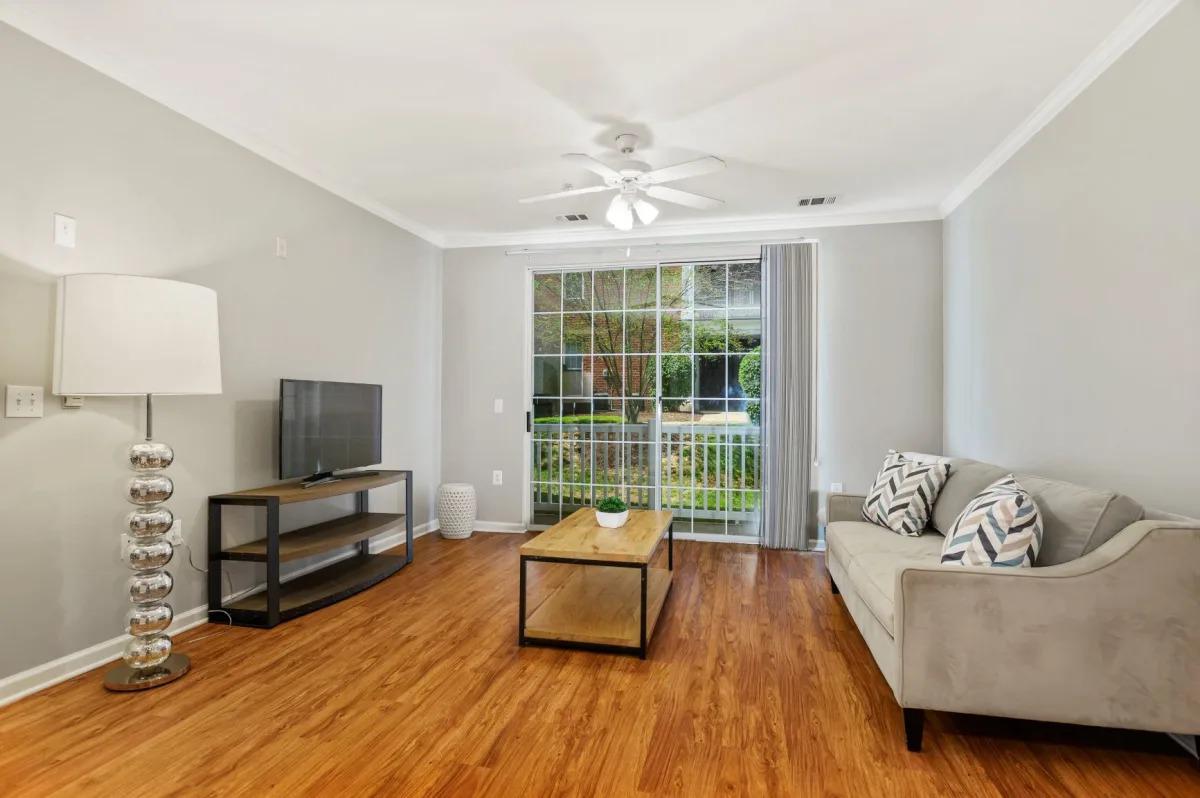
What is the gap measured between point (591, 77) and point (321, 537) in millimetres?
2754

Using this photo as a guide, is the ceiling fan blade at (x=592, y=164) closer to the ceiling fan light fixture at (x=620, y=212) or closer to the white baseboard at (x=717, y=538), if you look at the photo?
the ceiling fan light fixture at (x=620, y=212)

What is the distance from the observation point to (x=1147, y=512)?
1979 mm

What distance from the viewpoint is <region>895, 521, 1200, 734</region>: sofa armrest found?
1.71 meters

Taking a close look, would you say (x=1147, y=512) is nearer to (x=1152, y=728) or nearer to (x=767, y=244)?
(x=1152, y=728)

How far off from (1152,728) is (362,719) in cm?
250

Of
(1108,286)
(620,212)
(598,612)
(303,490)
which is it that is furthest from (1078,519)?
(303,490)

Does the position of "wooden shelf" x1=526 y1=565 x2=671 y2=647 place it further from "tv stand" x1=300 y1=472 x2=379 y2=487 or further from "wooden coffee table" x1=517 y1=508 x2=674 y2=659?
"tv stand" x1=300 y1=472 x2=379 y2=487

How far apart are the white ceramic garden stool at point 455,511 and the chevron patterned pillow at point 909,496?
3046 millimetres

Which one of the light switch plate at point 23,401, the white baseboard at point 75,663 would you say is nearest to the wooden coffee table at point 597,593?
the white baseboard at point 75,663

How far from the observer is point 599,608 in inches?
116

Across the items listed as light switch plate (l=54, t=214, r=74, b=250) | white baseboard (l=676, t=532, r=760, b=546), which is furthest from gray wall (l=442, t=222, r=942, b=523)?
light switch plate (l=54, t=214, r=74, b=250)

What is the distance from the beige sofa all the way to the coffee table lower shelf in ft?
3.69

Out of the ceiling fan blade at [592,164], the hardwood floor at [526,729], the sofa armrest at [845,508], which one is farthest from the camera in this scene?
the sofa armrest at [845,508]

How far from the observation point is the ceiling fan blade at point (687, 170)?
2.85 m
